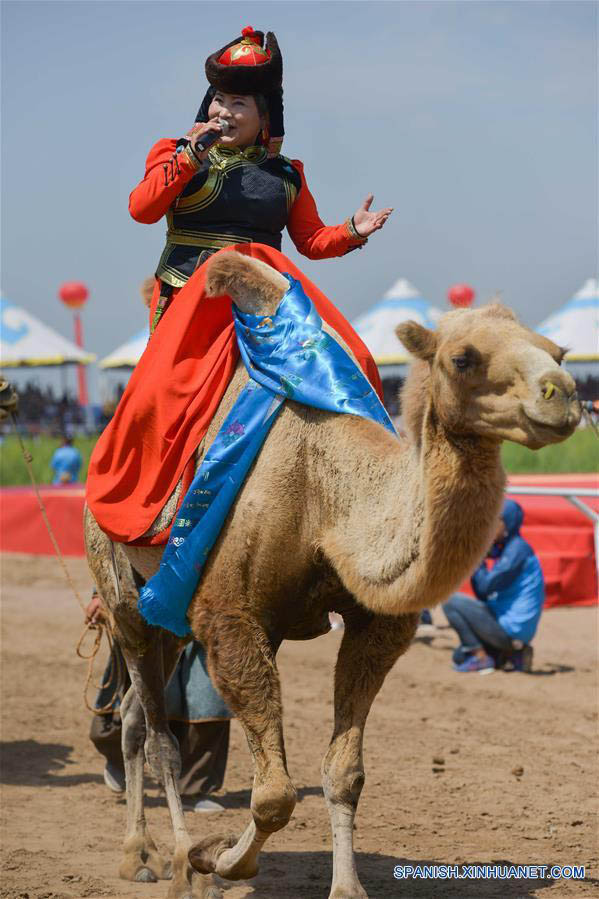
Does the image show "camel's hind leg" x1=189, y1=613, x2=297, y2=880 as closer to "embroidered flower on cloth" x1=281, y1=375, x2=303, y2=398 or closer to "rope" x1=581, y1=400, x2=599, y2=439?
"embroidered flower on cloth" x1=281, y1=375, x2=303, y2=398

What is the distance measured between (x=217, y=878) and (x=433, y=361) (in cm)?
268

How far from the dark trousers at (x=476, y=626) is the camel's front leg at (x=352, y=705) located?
5648 millimetres

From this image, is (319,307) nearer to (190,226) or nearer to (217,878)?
(190,226)

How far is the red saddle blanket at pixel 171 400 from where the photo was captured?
4539 mm

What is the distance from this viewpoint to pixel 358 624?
14.8ft

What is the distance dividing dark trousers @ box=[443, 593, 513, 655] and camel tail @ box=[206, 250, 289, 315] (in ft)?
19.4

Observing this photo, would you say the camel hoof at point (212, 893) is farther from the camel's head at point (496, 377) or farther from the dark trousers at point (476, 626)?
the dark trousers at point (476, 626)

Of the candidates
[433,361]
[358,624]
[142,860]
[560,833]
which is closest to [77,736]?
[142,860]

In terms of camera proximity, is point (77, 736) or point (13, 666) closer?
point (77, 736)

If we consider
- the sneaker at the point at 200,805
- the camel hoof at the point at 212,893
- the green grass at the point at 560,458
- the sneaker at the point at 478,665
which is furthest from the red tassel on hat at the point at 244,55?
the green grass at the point at 560,458

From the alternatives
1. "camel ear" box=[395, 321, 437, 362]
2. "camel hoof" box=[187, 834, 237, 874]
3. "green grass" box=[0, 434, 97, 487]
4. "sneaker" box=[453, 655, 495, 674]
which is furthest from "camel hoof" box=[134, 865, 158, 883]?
"green grass" box=[0, 434, 97, 487]

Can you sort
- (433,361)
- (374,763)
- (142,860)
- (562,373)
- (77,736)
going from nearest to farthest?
1. (562,373)
2. (433,361)
3. (142,860)
4. (374,763)
5. (77,736)

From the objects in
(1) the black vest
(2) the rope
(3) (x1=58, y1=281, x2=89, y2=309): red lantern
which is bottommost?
(3) (x1=58, y1=281, x2=89, y2=309): red lantern

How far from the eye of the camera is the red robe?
4547 mm
